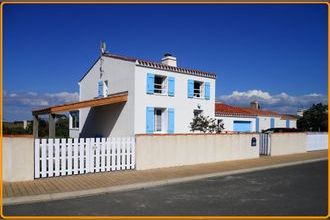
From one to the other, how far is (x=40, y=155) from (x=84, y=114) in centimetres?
1476

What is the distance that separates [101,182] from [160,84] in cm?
1319

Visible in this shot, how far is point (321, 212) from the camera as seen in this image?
23.7 feet

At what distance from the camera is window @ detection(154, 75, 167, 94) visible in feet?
72.7

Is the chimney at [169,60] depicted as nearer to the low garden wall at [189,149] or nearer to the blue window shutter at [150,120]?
the blue window shutter at [150,120]

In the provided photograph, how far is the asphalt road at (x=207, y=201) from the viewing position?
7.09 m

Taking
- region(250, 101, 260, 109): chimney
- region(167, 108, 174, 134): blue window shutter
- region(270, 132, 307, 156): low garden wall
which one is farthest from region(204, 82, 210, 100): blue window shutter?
region(250, 101, 260, 109): chimney

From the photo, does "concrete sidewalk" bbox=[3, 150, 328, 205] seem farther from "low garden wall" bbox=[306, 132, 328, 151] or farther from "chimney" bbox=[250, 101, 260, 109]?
"chimney" bbox=[250, 101, 260, 109]

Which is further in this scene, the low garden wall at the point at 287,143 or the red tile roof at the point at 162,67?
the red tile roof at the point at 162,67

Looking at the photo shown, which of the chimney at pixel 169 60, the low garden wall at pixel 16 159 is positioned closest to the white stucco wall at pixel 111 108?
the chimney at pixel 169 60

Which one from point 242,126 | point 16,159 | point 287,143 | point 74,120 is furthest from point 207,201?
point 242,126

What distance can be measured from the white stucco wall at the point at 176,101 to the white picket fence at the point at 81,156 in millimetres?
8117

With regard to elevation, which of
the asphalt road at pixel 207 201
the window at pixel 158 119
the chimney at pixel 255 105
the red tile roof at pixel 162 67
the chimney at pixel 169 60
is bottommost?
the asphalt road at pixel 207 201

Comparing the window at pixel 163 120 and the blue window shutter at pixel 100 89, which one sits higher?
the blue window shutter at pixel 100 89

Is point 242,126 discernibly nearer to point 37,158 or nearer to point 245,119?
point 245,119
